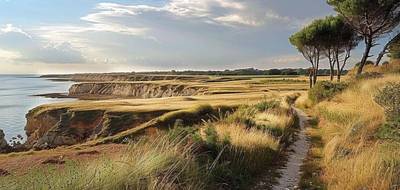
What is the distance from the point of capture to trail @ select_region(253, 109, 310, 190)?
36.9ft

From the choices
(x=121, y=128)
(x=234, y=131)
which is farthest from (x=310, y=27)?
(x=234, y=131)

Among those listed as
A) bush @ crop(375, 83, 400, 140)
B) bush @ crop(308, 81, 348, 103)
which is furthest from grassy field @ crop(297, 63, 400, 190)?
bush @ crop(308, 81, 348, 103)

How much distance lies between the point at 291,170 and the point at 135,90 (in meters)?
120

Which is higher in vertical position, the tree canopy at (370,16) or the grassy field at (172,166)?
the tree canopy at (370,16)

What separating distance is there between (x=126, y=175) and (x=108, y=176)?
35 cm

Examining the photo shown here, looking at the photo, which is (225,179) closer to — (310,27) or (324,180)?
(324,180)

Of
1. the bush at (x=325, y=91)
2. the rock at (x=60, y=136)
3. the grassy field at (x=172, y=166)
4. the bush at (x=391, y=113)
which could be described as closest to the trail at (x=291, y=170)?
the grassy field at (x=172, y=166)

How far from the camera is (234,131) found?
14.5m

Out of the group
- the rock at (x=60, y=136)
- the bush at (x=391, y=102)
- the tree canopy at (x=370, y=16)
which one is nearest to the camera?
the bush at (x=391, y=102)

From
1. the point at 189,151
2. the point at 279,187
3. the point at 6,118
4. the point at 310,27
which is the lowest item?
the point at 6,118

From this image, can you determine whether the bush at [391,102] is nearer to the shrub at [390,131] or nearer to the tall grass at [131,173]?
the shrub at [390,131]

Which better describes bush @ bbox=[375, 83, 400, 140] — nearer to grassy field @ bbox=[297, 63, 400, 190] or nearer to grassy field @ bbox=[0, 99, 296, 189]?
grassy field @ bbox=[297, 63, 400, 190]

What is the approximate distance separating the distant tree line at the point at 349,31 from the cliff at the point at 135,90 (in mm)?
28996

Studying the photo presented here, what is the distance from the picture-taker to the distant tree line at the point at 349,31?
42062 mm
